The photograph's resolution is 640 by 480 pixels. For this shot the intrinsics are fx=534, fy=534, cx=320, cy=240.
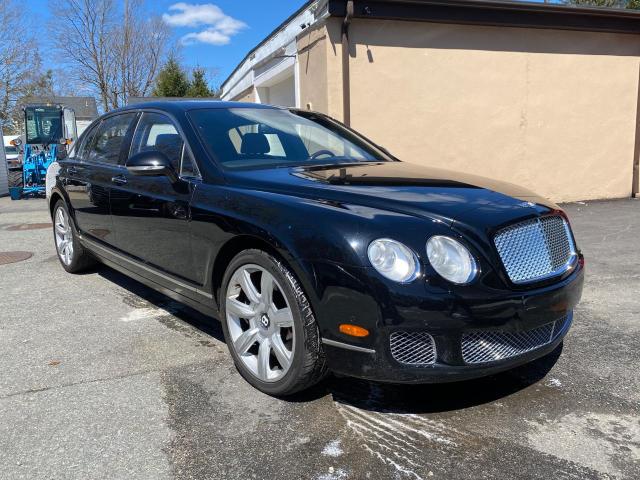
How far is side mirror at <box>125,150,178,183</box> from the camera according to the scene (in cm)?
336

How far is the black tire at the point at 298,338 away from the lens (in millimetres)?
2576

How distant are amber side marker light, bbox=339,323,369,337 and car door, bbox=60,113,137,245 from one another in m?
2.66

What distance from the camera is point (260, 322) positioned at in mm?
2943

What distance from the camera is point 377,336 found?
236 centimetres

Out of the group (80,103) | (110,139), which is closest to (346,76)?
(110,139)

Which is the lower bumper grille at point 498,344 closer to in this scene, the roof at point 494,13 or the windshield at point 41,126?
the roof at point 494,13

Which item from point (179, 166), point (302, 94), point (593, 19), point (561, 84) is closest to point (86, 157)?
point (179, 166)

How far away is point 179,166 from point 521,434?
254cm

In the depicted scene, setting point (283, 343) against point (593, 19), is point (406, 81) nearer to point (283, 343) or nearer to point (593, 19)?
point (593, 19)

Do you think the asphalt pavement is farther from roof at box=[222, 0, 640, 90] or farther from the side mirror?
roof at box=[222, 0, 640, 90]

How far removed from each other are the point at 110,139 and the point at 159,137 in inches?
44.6

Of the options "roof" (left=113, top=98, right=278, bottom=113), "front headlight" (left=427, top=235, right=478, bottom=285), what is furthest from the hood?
"roof" (left=113, top=98, right=278, bottom=113)

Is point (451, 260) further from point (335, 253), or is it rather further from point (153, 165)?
point (153, 165)

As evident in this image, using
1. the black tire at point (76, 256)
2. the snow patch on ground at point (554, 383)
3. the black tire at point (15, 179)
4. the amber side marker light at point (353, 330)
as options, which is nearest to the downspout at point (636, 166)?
the snow patch on ground at point (554, 383)
